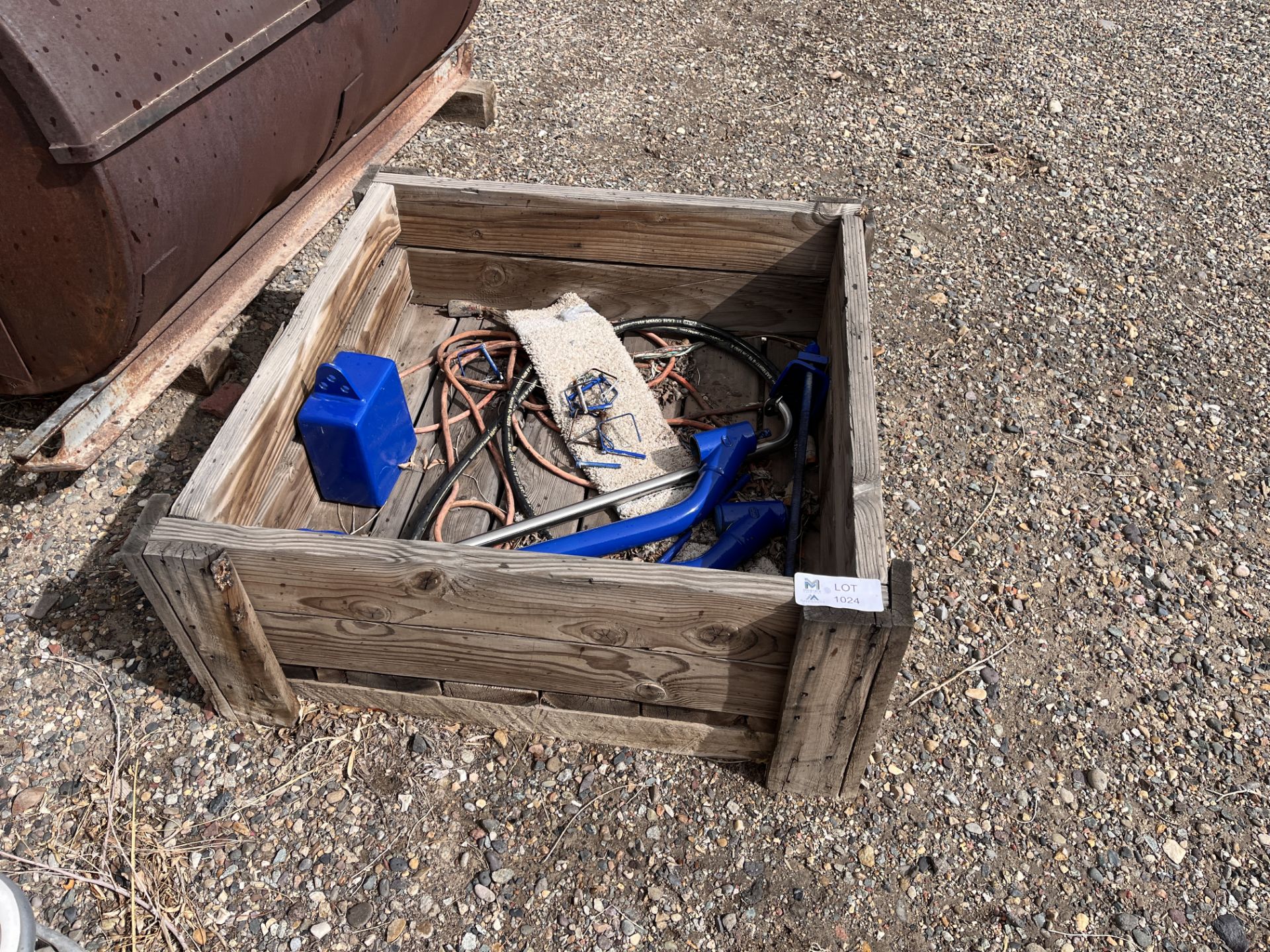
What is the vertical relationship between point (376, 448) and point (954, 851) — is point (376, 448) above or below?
above

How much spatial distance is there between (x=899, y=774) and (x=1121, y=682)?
28.5 inches

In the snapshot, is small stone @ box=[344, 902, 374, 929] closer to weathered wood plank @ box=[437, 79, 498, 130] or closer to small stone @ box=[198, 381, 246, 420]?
small stone @ box=[198, 381, 246, 420]

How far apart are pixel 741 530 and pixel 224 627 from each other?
1219 mm

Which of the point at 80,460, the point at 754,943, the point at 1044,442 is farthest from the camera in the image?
the point at 1044,442

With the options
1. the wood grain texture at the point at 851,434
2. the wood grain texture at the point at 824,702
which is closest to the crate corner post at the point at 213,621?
the wood grain texture at the point at 824,702

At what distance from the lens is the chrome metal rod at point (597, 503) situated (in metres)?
2.35

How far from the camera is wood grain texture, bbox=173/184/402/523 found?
6.49 feet

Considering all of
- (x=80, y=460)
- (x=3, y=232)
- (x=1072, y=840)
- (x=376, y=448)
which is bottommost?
(x=1072, y=840)

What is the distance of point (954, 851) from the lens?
2178 mm

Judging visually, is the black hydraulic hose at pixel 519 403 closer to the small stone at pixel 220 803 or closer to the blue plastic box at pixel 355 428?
the blue plastic box at pixel 355 428

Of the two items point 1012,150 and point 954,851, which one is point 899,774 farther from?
point 1012,150

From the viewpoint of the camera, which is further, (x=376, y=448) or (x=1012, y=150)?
(x=1012, y=150)

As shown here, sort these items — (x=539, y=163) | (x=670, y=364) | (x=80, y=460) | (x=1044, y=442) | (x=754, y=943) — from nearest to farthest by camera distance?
(x=754, y=943), (x=80, y=460), (x=670, y=364), (x=1044, y=442), (x=539, y=163)

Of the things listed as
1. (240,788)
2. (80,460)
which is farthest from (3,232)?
(240,788)
